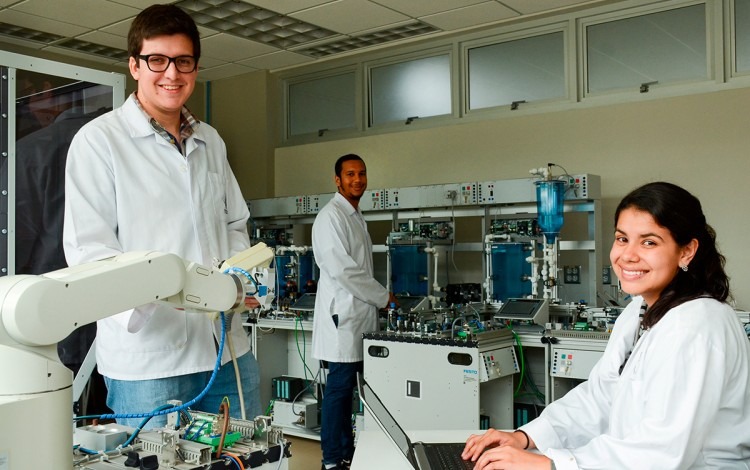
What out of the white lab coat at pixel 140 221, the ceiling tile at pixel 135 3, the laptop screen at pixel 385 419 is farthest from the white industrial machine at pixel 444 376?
the ceiling tile at pixel 135 3

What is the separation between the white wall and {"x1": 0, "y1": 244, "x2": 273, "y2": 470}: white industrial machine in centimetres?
423

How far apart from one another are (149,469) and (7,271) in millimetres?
1417

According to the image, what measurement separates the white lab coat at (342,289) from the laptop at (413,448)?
Answer: 2.33 metres

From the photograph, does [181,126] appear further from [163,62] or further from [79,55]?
[79,55]

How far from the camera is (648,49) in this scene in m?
4.79

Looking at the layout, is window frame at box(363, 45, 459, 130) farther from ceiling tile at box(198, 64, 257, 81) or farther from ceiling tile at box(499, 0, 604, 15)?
ceiling tile at box(198, 64, 257, 81)

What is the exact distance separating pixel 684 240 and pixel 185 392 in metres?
1.09

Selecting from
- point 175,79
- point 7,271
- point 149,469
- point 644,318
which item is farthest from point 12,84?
point 644,318

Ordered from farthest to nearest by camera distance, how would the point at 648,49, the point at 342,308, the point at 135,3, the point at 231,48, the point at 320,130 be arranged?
the point at 320,130 < the point at 231,48 < the point at 648,49 < the point at 135,3 < the point at 342,308

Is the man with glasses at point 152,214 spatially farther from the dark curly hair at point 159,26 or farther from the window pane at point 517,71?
the window pane at point 517,71

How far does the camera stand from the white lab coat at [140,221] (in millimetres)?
1386

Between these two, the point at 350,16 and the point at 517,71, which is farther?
the point at 517,71

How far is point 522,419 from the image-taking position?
163 inches

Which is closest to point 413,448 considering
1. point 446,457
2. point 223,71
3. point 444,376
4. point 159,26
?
point 446,457
